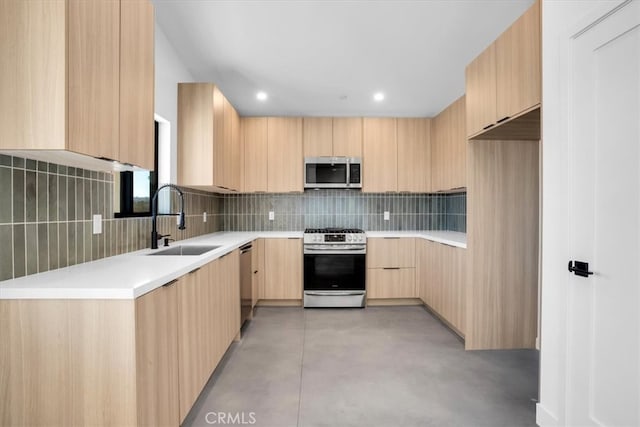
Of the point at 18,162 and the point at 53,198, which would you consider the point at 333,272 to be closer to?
the point at 53,198

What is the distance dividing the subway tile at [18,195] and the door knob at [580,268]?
2416 millimetres

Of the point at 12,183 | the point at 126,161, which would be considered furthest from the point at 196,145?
the point at 12,183

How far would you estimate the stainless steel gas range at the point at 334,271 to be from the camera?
3.78 metres

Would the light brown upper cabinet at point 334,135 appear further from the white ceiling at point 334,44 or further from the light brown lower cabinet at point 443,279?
the light brown lower cabinet at point 443,279

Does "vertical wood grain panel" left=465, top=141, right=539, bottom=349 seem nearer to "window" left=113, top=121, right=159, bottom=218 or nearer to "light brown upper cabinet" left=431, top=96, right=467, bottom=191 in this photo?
"light brown upper cabinet" left=431, top=96, right=467, bottom=191

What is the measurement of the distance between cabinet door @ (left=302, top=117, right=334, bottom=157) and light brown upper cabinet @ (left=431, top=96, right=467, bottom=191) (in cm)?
132

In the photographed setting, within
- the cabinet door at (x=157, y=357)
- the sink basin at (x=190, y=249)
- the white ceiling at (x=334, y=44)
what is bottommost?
the cabinet door at (x=157, y=357)

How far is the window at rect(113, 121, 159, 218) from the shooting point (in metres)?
2.06

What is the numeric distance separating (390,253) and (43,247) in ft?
10.6

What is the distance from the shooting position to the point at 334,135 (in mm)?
4105

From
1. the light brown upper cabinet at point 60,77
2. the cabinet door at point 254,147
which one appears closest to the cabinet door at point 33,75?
the light brown upper cabinet at point 60,77

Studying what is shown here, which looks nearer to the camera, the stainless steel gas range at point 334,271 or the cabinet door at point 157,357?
the cabinet door at point 157,357

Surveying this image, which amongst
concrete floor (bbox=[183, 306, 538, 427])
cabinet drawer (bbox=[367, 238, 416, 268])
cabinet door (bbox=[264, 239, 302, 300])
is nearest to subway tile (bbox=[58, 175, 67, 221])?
concrete floor (bbox=[183, 306, 538, 427])

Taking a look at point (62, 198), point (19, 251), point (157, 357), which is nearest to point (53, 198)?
point (62, 198)
